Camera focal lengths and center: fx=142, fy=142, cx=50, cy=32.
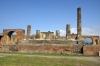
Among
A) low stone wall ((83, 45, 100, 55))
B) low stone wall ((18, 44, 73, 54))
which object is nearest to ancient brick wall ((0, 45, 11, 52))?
low stone wall ((18, 44, 73, 54))

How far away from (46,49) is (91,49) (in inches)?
249

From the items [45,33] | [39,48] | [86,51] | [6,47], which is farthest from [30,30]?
[86,51]

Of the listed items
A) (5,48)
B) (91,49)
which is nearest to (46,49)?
(91,49)

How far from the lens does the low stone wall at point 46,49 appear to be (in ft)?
66.6

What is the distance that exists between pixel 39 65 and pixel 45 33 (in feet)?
83.2

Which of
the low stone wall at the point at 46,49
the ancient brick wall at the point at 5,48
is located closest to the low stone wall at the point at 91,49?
the low stone wall at the point at 46,49

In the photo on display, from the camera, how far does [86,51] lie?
19.6 metres

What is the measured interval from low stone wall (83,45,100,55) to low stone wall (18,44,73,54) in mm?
1938

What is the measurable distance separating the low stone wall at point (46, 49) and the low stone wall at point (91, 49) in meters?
1.94

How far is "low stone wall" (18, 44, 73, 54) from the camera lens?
20312mm

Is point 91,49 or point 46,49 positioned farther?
point 46,49

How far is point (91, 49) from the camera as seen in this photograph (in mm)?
19484

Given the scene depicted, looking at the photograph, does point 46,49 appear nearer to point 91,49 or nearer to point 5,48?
point 91,49

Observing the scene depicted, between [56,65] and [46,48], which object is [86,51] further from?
[56,65]
